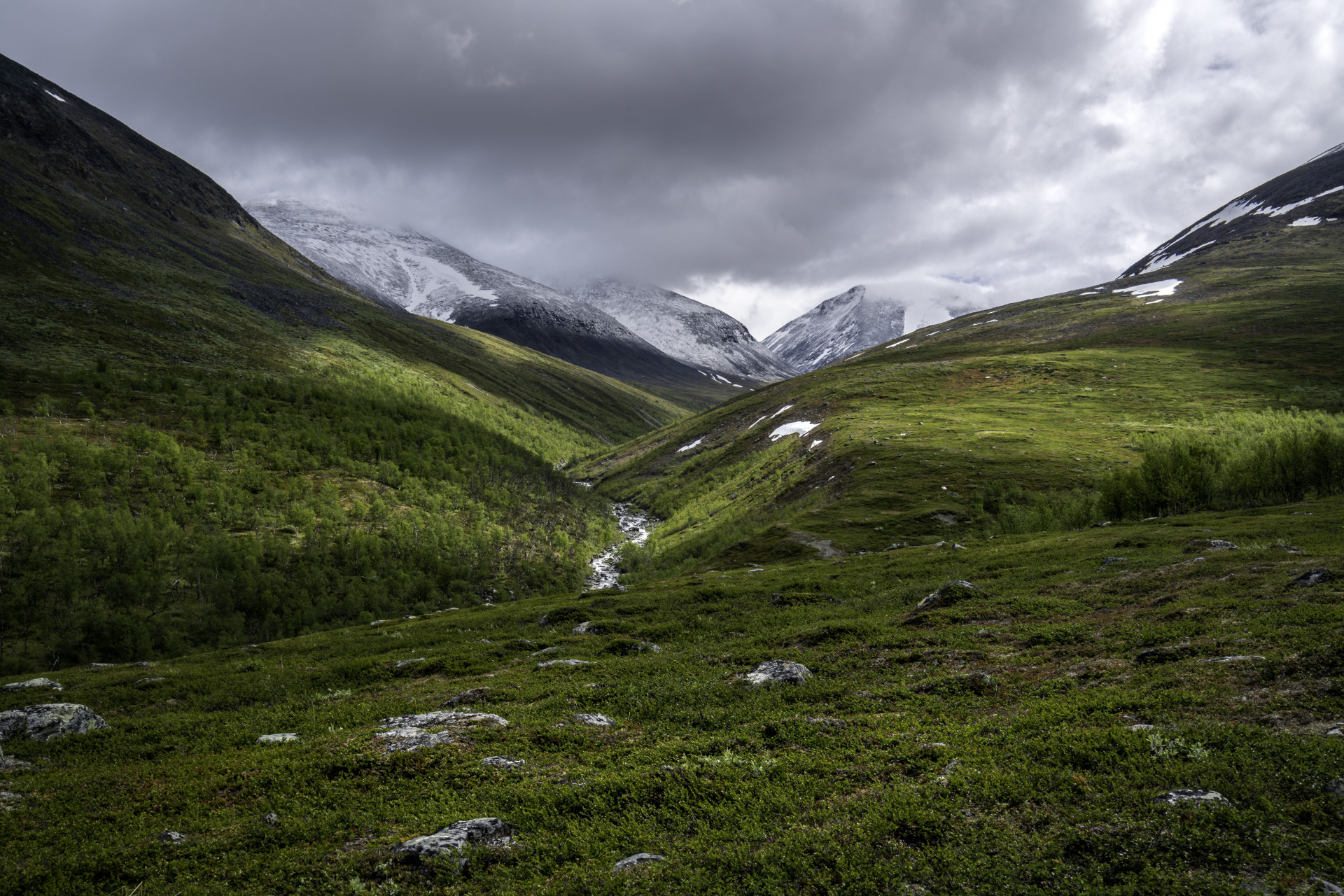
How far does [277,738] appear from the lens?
1833cm

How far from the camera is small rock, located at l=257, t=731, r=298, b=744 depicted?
59.2 feet

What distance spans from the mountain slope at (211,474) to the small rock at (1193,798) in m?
66.2

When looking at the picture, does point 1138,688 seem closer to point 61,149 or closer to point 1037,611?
point 1037,611

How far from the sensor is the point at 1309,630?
14.6 metres

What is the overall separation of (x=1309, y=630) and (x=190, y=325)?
16006cm

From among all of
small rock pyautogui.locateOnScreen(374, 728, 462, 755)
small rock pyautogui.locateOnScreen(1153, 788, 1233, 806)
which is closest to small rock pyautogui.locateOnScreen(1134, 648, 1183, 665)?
small rock pyautogui.locateOnScreen(1153, 788, 1233, 806)

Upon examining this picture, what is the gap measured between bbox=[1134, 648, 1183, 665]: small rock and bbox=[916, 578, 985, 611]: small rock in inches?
433

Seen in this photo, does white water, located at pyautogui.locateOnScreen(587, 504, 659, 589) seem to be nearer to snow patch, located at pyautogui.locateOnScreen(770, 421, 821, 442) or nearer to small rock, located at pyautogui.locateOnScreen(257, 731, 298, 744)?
snow patch, located at pyautogui.locateOnScreen(770, 421, 821, 442)

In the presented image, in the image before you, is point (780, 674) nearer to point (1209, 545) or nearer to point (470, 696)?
point (470, 696)

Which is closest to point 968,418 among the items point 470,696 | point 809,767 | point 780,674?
point 780,674

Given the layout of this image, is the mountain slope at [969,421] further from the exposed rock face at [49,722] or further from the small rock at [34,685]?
the small rock at [34,685]

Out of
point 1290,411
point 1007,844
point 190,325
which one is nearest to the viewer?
point 1007,844

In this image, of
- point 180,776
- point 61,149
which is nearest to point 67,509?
point 180,776

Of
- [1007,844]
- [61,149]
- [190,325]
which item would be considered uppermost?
[61,149]
